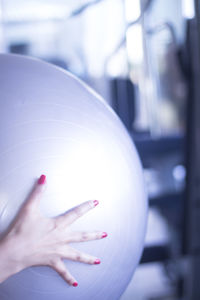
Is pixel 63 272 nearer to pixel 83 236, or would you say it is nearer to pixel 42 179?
pixel 83 236

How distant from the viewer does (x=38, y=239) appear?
2.02 ft

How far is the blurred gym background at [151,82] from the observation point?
1.41 metres

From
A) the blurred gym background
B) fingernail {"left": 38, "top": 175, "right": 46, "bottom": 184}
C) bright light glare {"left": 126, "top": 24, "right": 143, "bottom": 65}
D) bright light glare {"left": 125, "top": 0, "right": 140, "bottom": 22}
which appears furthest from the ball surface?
bright light glare {"left": 126, "top": 24, "right": 143, "bottom": 65}

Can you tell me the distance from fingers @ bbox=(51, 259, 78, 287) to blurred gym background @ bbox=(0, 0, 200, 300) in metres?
0.78

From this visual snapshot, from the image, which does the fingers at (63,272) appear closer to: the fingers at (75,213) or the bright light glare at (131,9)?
the fingers at (75,213)

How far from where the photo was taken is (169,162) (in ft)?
8.21

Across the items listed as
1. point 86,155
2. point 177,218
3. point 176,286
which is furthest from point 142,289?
point 86,155

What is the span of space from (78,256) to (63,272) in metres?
0.04

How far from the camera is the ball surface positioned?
614mm

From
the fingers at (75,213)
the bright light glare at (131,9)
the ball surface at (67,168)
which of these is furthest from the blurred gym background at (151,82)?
the fingers at (75,213)

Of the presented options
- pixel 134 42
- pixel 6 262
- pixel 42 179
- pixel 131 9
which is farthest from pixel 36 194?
pixel 134 42

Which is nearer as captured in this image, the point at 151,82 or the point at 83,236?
the point at 83,236

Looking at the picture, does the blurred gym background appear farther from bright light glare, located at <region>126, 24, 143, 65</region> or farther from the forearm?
the forearm

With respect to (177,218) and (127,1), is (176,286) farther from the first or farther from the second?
(127,1)
